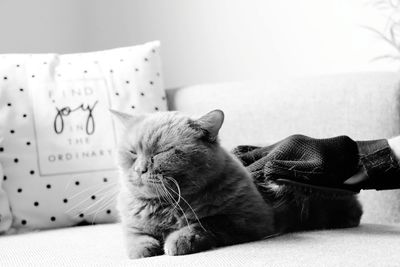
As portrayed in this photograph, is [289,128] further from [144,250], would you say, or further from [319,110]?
[144,250]

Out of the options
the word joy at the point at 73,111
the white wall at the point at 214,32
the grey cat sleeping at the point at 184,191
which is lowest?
the grey cat sleeping at the point at 184,191

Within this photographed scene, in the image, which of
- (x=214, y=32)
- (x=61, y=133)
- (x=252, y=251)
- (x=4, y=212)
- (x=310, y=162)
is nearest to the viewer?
(x=252, y=251)

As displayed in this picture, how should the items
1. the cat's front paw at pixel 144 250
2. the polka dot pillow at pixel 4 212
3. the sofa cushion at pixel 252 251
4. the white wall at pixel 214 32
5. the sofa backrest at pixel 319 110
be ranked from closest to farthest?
the sofa cushion at pixel 252 251, the cat's front paw at pixel 144 250, the polka dot pillow at pixel 4 212, the sofa backrest at pixel 319 110, the white wall at pixel 214 32

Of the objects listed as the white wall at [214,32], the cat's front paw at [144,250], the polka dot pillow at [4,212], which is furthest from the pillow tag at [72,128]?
the white wall at [214,32]

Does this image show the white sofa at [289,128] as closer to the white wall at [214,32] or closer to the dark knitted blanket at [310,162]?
the dark knitted blanket at [310,162]

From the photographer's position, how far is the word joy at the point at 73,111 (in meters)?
1.67

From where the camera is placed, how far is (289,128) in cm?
171

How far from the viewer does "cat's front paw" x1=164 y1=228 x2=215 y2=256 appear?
1.04 m

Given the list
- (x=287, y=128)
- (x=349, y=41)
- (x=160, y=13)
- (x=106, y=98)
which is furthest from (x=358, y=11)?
(x=106, y=98)

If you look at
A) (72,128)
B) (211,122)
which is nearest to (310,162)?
(211,122)

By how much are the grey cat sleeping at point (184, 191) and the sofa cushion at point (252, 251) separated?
40 millimetres

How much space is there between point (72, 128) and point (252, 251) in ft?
2.80

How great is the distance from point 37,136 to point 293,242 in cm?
90

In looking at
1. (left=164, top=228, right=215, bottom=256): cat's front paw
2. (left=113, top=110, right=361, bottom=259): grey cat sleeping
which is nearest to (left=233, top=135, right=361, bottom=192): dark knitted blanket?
(left=113, top=110, right=361, bottom=259): grey cat sleeping
